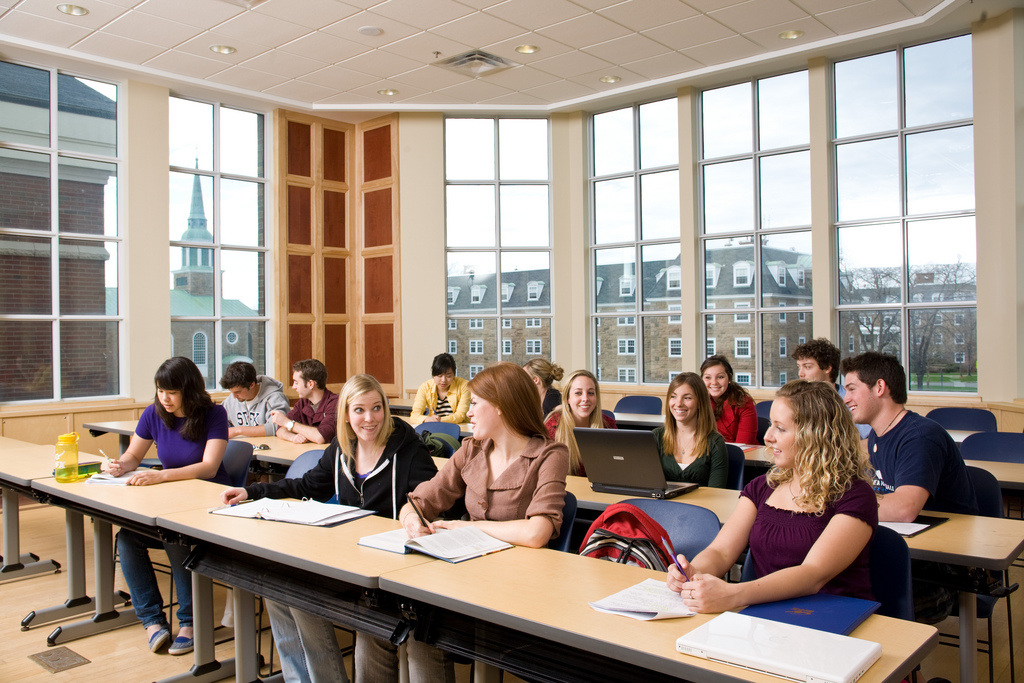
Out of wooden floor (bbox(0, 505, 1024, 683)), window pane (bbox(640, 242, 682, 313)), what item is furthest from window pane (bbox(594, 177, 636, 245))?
wooden floor (bbox(0, 505, 1024, 683))

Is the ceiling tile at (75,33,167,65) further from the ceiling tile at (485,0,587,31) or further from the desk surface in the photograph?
the desk surface

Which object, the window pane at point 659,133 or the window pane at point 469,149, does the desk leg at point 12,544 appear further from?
the window pane at point 659,133

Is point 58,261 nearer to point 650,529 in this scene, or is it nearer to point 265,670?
point 265,670

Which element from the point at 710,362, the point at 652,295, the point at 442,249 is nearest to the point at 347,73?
the point at 442,249

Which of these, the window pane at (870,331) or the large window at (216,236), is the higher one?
the large window at (216,236)

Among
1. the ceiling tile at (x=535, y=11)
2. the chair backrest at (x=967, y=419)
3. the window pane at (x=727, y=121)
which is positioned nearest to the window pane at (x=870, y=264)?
the window pane at (x=727, y=121)

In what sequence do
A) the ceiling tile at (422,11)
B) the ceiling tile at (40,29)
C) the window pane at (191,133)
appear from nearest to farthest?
1. the ceiling tile at (422,11)
2. the ceiling tile at (40,29)
3. the window pane at (191,133)

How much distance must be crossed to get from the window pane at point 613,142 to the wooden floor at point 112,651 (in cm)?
571

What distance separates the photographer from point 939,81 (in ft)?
22.3

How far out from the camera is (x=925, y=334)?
6.96 m

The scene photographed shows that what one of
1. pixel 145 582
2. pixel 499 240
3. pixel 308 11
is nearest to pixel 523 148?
pixel 499 240

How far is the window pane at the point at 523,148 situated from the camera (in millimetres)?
8945

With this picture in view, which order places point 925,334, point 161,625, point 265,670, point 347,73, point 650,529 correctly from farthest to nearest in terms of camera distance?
point 347,73 < point 925,334 < point 161,625 < point 265,670 < point 650,529

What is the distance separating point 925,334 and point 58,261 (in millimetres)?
8122
